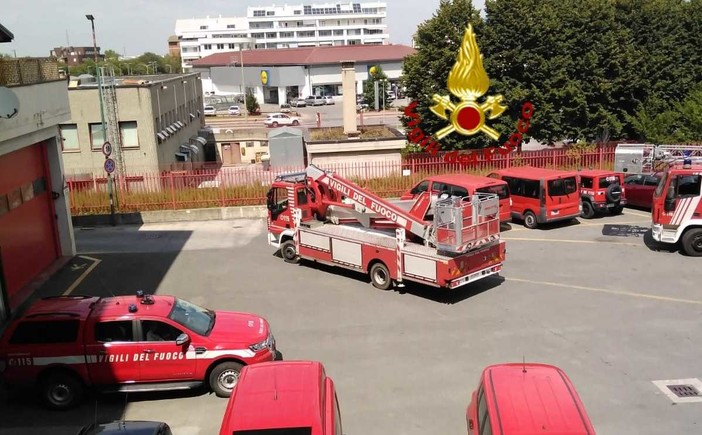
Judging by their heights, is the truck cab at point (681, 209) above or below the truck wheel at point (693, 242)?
above

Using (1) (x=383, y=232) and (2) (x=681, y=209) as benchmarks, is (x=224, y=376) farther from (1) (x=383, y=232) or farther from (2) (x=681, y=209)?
(2) (x=681, y=209)

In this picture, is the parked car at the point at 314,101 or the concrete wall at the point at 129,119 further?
the parked car at the point at 314,101

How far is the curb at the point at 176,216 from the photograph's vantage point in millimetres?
24250

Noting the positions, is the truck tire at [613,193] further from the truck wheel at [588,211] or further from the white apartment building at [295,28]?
the white apartment building at [295,28]

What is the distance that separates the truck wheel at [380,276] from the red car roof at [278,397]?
25.9ft

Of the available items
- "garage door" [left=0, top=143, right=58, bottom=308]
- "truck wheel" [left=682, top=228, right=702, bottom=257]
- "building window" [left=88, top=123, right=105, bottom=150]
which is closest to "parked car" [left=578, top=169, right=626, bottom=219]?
"truck wheel" [left=682, top=228, right=702, bottom=257]

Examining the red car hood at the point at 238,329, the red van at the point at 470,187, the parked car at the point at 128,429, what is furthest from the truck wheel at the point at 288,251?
the parked car at the point at 128,429

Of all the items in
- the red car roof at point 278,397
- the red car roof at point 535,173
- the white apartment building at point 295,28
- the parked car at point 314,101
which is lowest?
the red car roof at point 278,397

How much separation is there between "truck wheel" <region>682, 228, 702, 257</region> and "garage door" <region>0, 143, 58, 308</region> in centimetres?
1709

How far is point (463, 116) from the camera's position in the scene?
28969 millimetres

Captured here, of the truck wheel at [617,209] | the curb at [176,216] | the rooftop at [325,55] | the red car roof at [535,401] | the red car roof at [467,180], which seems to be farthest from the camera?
the rooftop at [325,55]

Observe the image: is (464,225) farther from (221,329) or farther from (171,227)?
(171,227)

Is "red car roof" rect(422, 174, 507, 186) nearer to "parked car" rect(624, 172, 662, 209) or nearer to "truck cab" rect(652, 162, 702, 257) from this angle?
"truck cab" rect(652, 162, 702, 257)

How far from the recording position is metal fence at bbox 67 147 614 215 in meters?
24.8
